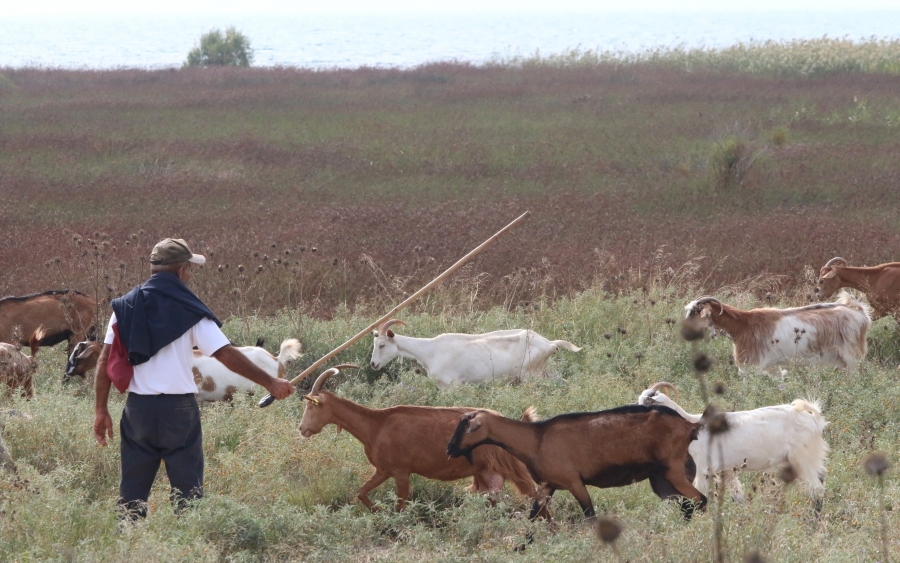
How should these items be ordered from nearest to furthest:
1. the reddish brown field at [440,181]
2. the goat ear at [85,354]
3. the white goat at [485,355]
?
the goat ear at [85,354]
the white goat at [485,355]
the reddish brown field at [440,181]

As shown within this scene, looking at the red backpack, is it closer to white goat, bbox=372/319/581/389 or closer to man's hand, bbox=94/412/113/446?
man's hand, bbox=94/412/113/446

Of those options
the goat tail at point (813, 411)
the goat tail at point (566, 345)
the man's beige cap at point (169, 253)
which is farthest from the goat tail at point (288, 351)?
the goat tail at point (813, 411)

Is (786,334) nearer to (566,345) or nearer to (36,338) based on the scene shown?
(566,345)

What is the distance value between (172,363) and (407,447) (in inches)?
68.8

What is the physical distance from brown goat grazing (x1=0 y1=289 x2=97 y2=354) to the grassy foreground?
378mm

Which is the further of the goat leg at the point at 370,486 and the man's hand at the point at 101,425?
the goat leg at the point at 370,486

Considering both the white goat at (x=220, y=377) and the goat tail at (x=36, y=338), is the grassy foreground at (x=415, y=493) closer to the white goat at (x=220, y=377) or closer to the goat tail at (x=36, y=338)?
the goat tail at (x=36, y=338)

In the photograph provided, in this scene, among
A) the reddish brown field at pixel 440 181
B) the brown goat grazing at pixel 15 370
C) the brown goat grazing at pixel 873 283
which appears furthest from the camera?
the reddish brown field at pixel 440 181

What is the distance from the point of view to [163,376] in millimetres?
5707

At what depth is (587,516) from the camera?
6066 mm

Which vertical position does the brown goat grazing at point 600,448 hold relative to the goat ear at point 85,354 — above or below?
above

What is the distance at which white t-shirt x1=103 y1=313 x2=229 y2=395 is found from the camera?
5703 millimetres

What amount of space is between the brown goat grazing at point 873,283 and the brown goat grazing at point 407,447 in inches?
238

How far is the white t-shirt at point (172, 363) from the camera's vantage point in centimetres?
570
